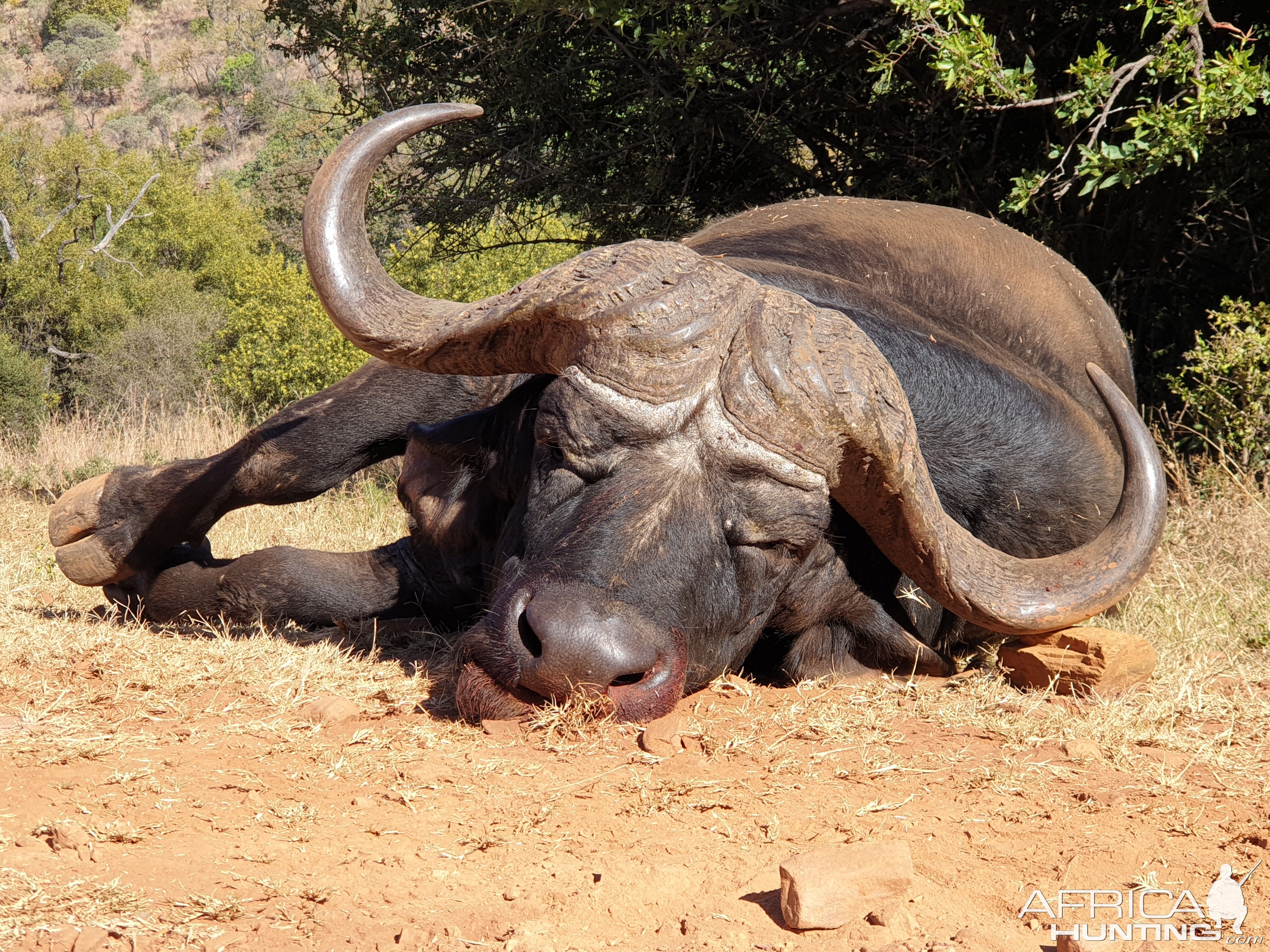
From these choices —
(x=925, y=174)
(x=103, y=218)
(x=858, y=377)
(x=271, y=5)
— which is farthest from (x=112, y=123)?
(x=858, y=377)

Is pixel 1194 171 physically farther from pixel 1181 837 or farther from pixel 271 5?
pixel 271 5

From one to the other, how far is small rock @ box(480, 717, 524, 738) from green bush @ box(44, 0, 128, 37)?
5343 centimetres

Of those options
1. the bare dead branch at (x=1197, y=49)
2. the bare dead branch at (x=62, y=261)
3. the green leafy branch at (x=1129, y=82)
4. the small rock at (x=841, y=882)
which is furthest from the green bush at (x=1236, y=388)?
the bare dead branch at (x=62, y=261)

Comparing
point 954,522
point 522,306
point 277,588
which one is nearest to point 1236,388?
point 954,522

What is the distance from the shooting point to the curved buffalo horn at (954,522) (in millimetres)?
3193

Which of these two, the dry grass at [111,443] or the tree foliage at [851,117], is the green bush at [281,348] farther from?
the tree foliage at [851,117]

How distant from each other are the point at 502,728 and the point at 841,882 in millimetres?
1156

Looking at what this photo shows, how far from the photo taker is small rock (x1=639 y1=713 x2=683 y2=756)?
2.99m

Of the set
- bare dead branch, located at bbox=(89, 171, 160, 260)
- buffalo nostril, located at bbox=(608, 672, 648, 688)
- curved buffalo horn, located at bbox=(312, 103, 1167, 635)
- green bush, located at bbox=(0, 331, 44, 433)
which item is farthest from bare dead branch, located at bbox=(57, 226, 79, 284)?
buffalo nostril, located at bbox=(608, 672, 648, 688)

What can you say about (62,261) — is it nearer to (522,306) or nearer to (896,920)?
(522,306)

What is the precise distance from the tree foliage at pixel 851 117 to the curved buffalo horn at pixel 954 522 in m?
2.59

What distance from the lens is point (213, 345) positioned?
14617 millimetres

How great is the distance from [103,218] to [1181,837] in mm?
18812

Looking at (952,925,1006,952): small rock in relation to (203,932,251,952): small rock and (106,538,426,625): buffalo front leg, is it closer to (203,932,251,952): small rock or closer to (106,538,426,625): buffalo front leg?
(203,932,251,952): small rock
